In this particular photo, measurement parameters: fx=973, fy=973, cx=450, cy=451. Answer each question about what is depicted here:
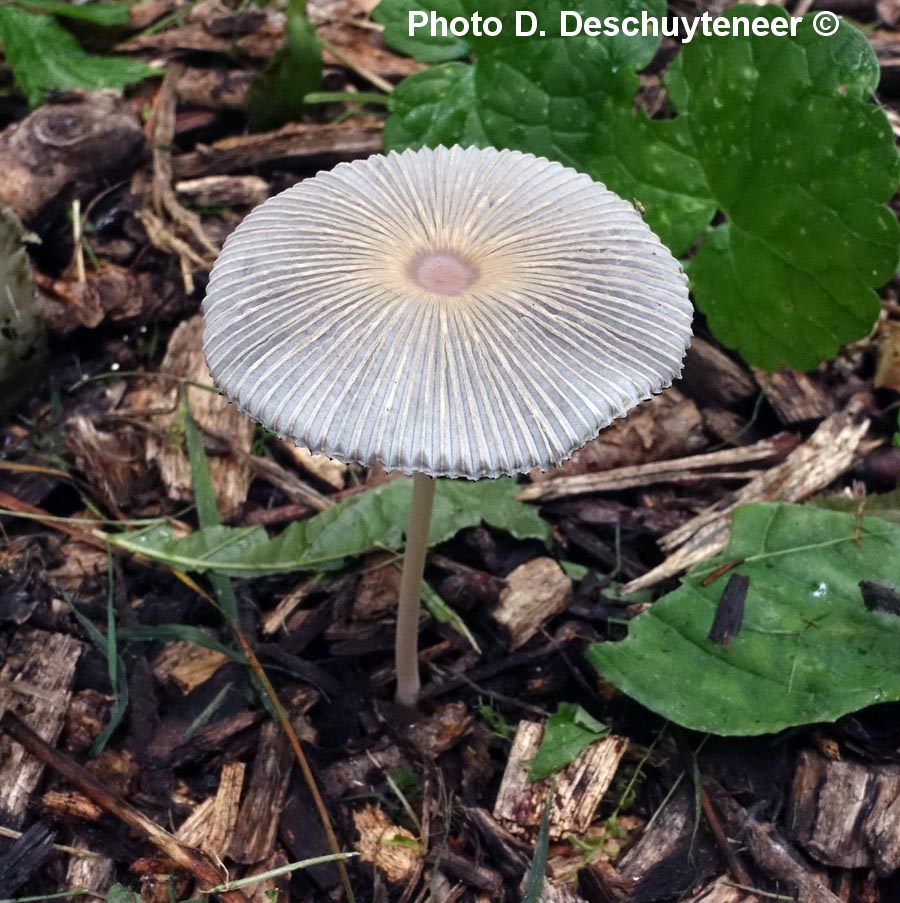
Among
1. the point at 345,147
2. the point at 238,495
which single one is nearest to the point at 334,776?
the point at 238,495

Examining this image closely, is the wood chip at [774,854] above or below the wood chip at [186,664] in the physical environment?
below

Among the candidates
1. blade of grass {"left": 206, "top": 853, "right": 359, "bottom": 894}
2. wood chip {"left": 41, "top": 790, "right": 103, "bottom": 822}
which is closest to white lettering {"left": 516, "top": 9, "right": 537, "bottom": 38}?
blade of grass {"left": 206, "top": 853, "right": 359, "bottom": 894}

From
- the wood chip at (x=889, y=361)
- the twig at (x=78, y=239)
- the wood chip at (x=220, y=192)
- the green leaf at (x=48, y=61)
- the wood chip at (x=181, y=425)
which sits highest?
the green leaf at (x=48, y=61)

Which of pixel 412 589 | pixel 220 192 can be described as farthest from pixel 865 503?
pixel 220 192

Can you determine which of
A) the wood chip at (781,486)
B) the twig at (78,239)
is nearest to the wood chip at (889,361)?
the wood chip at (781,486)

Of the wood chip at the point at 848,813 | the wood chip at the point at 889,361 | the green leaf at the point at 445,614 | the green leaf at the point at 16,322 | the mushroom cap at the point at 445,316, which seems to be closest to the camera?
the mushroom cap at the point at 445,316

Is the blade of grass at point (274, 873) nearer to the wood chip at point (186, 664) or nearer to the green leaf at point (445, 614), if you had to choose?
the wood chip at point (186, 664)
